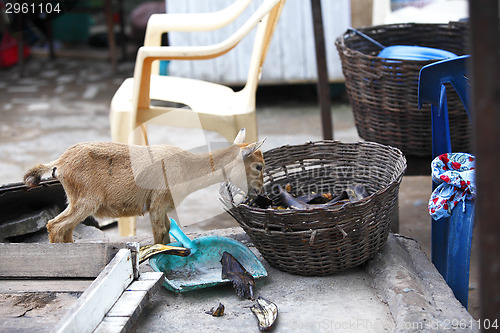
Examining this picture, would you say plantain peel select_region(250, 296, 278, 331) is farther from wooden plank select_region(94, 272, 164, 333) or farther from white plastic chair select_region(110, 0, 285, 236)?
white plastic chair select_region(110, 0, 285, 236)

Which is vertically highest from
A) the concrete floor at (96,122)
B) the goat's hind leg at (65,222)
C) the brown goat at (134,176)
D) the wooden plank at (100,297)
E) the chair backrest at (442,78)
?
the chair backrest at (442,78)

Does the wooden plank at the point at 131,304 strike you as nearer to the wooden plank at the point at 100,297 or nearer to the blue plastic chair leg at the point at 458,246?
the wooden plank at the point at 100,297

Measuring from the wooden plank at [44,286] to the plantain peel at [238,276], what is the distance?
0.52m

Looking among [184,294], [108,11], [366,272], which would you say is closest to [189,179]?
[184,294]

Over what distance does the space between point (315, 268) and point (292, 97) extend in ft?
14.7

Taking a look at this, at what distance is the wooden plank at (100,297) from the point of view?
68.2 inches

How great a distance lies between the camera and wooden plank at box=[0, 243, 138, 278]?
2.15 meters

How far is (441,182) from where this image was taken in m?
2.26

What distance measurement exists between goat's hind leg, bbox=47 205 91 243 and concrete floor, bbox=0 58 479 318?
1435 mm

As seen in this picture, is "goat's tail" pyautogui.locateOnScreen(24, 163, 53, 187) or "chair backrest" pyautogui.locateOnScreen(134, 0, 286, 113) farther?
"chair backrest" pyautogui.locateOnScreen(134, 0, 286, 113)

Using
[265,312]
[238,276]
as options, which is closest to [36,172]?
[238,276]

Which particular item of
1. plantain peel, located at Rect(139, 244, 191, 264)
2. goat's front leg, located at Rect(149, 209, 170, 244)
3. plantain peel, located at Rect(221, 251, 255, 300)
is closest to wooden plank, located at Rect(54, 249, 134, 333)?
plantain peel, located at Rect(139, 244, 191, 264)

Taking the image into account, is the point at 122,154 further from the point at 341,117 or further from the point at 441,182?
the point at 341,117

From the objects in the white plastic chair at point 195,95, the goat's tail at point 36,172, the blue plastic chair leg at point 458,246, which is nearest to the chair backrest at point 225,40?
the white plastic chair at point 195,95
